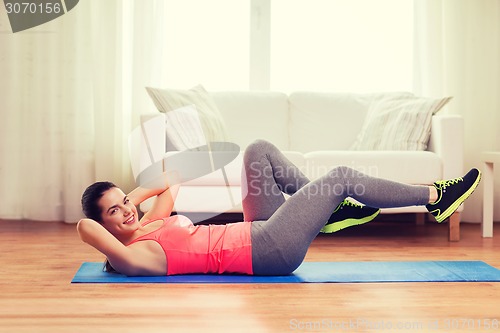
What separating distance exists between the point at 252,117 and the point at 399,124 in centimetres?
94

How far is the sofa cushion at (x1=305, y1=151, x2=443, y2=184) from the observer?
11.5 feet

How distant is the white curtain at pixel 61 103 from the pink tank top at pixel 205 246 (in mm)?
2196

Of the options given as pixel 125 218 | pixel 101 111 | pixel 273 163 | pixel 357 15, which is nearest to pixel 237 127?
pixel 101 111

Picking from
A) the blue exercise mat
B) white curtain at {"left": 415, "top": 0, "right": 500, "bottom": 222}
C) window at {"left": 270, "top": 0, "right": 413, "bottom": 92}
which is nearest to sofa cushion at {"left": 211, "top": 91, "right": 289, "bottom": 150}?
window at {"left": 270, "top": 0, "right": 413, "bottom": 92}

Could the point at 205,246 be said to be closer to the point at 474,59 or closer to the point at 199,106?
the point at 199,106

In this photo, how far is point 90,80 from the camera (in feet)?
14.8

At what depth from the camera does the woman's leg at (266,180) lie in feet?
8.30

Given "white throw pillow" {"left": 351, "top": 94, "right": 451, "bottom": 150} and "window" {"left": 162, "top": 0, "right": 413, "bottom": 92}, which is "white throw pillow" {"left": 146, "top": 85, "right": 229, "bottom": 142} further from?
"white throw pillow" {"left": 351, "top": 94, "right": 451, "bottom": 150}

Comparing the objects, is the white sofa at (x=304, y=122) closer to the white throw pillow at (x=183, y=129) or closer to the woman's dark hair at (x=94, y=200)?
the white throw pillow at (x=183, y=129)

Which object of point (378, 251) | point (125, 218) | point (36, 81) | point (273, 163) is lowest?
point (378, 251)

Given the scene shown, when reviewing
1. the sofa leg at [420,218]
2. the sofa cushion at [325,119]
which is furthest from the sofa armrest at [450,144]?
the sofa leg at [420,218]

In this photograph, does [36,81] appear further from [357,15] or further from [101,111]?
[357,15]

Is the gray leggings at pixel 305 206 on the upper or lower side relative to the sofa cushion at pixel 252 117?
lower

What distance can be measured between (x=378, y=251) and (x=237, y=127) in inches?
56.6
